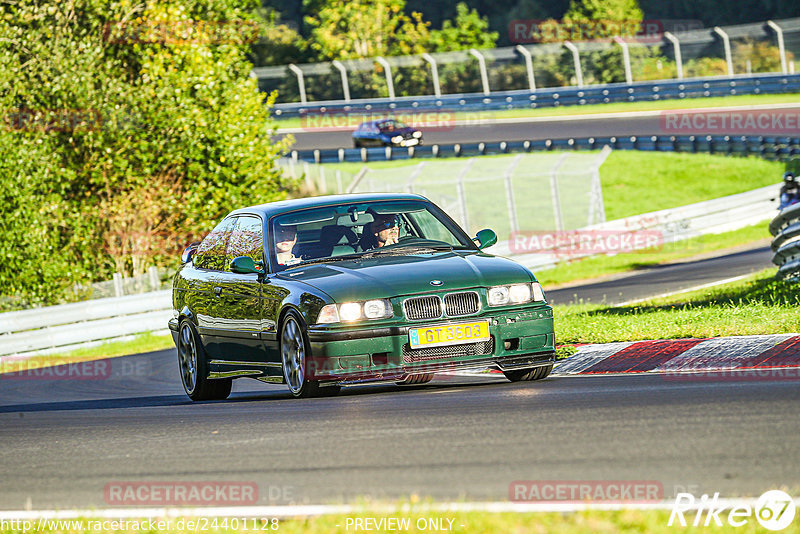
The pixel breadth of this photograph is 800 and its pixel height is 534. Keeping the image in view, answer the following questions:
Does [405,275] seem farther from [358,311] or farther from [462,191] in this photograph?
[462,191]

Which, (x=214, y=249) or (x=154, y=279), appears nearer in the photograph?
(x=214, y=249)

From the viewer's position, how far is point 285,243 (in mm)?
9984

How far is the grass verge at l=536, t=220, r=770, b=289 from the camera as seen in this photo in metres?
25.1

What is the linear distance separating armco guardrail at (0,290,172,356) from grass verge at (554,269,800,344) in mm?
7719

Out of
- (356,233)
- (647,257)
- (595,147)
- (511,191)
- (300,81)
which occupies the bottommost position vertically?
(647,257)

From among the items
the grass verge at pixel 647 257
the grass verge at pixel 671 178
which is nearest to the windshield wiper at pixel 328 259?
the grass verge at pixel 647 257

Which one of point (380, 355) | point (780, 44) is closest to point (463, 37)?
point (780, 44)

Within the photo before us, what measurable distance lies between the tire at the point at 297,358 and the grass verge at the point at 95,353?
9620 millimetres

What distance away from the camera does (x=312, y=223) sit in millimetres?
10008

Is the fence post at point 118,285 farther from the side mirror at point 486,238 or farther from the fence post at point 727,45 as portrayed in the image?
the fence post at point 727,45

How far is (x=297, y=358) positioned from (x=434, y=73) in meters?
44.7

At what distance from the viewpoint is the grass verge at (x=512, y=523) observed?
4309mm

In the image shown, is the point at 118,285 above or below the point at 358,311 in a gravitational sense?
below

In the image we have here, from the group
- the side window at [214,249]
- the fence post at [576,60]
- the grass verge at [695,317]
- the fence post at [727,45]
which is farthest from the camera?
the fence post at [576,60]
